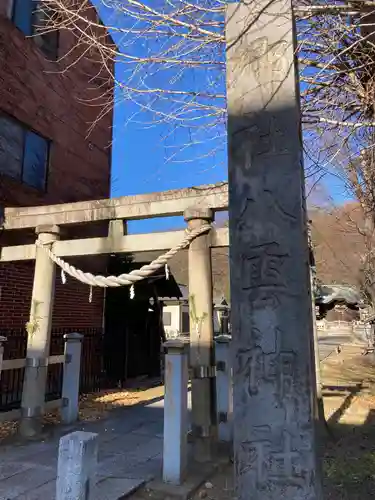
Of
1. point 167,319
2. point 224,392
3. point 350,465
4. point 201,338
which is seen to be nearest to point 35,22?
point 201,338

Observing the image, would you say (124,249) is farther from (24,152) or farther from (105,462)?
(24,152)

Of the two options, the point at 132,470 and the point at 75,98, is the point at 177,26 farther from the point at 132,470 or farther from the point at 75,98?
the point at 75,98

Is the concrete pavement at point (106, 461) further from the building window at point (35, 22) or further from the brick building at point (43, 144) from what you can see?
the building window at point (35, 22)

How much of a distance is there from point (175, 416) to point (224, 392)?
1.80m

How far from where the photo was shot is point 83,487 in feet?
8.66

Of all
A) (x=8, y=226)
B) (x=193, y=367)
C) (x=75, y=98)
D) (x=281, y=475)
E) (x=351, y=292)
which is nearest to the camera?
(x=281, y=475)

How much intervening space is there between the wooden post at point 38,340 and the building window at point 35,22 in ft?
17.5

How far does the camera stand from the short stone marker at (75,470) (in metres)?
2.63

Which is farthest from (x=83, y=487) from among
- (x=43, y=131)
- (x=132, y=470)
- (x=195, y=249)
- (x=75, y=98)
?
(x=75, y=98)

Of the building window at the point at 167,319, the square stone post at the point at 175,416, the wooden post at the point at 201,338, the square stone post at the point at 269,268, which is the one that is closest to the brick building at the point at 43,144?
the wooden post at the point at 201,338

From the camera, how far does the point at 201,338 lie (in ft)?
20.1

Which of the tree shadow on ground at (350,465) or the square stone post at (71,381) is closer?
the tree shadow on ground at (350,465)

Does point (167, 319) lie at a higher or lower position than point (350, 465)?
higher

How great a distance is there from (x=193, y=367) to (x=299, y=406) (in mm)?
3491
